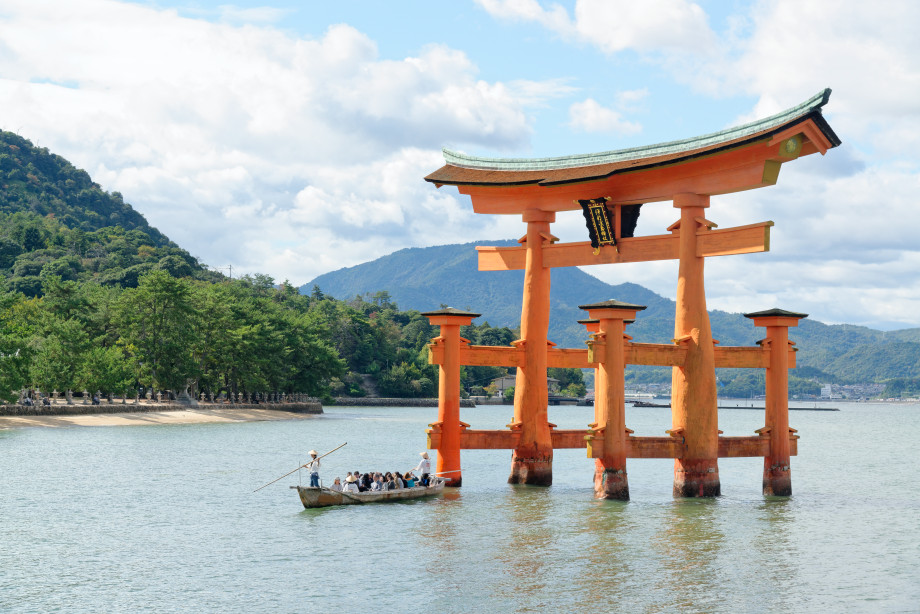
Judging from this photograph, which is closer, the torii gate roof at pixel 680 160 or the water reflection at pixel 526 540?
the water reflection at pixel 526 540

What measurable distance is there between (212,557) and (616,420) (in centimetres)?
Answer: 1104

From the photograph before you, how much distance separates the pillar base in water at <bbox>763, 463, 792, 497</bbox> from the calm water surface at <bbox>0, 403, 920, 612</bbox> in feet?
1.26

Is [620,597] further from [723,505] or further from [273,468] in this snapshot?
[273,468]

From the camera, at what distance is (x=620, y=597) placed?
57.0ft

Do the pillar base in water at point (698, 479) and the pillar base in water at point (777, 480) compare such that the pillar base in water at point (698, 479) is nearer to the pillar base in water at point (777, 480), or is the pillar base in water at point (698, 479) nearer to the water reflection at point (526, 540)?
the pillar base in water at point (777, 480)

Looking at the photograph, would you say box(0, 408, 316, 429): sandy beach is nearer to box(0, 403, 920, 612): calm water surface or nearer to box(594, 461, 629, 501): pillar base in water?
box(0, 403, 920, 612): calm water surface

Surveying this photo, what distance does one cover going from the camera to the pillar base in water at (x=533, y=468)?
95.8 feet

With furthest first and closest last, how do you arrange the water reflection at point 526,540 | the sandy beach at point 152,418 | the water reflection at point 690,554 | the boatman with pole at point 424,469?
the sandy beach at point 152,418 → the boatman with pole at point 424,469 → the water reflection at point 526,540 → the water reflection at point 690,554

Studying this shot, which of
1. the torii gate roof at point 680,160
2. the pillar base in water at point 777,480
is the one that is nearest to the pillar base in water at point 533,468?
the pillar base in water at point 777,480

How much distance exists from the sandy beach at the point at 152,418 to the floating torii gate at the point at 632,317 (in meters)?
41.6

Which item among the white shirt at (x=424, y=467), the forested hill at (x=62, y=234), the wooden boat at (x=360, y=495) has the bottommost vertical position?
the wooden boat at (x=360, y=495)

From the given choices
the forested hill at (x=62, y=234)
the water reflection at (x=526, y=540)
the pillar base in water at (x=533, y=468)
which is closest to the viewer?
the water reflection at (x=526, y=540)

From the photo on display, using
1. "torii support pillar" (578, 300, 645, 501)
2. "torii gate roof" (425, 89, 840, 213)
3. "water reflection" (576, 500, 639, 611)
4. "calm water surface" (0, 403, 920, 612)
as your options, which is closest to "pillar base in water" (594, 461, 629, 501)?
"torii support pillar" (578, 300, 645, 501)

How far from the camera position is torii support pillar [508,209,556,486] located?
94.0 feet
